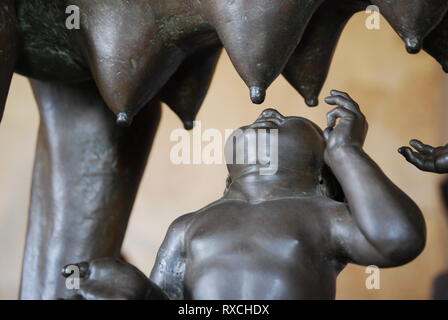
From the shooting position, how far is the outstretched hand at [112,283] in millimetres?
517

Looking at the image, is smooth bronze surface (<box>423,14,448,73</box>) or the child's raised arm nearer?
the child's raised arm

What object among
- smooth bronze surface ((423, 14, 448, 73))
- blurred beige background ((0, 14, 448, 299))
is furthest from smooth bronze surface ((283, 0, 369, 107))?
blurred beige background ((0, 14, 448, 299))

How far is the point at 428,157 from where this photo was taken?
63 centimetres

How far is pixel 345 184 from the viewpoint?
57cm

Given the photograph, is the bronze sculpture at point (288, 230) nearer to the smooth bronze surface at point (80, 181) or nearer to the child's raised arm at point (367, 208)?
the child's raised arm at point (367, 208)

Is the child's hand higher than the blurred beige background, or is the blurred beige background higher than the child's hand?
the child's hand

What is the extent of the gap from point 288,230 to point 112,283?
0.12 metres

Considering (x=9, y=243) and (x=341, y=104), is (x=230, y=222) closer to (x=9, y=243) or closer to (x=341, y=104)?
(x=341, y=104)

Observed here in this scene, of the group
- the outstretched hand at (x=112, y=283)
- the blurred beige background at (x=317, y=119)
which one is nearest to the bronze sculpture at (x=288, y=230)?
the outstretched hand at (x=112, y=283)

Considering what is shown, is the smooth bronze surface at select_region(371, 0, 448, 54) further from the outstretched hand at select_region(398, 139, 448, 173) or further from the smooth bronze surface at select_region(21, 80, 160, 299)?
the smooth bronze surface at select_region(21, 80, 160, 299)

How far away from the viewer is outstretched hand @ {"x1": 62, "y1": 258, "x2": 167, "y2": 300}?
52 cm

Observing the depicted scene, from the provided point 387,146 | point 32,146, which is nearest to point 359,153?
point 387,146

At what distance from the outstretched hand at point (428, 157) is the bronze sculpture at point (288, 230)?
1.9 inches

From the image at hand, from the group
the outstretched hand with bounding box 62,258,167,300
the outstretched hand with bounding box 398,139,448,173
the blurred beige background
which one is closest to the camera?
the outstretched hand with bounding box 62,258,167,300
